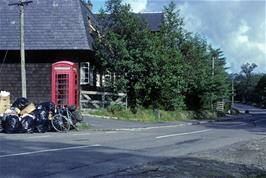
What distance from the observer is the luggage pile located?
2384 cm

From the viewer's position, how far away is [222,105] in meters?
78.7

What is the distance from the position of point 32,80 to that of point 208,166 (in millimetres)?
24848

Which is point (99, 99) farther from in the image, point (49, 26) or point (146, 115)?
point (49, 26)

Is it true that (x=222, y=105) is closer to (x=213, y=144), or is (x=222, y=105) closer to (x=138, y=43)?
(x=138, y=43)

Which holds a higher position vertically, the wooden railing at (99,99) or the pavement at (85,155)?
the wooden railing at (99,99)

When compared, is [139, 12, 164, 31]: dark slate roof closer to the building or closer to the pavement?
the building

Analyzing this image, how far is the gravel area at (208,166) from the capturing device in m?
11.2

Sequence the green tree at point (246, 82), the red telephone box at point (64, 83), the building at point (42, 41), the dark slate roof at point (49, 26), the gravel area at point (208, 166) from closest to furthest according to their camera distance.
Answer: the gravel area at point (208, 166), the red telephone box at point (64, 83), the dark slate roof at point (49, 26), the building at point (42, 41), the green tree at point (246, 82)

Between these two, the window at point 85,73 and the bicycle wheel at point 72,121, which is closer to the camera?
the bicycle wheel at point 72,121

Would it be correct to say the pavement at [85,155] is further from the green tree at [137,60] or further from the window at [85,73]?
the window at [85,73]

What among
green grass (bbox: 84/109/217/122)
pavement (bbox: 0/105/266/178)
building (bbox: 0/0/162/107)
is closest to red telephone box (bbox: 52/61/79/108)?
building (bbox: 0/0/162/107)

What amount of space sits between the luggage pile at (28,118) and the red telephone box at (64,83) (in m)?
8.12

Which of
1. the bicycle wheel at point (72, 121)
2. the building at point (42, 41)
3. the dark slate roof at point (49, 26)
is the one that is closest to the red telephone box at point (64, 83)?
the building at point (42, 41)

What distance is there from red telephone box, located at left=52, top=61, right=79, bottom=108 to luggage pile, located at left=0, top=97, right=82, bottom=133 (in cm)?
812
